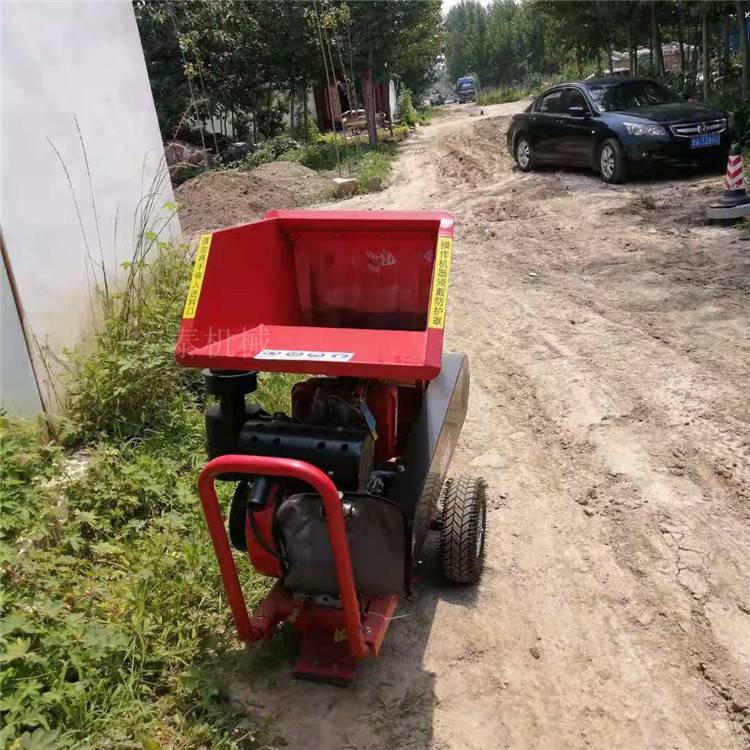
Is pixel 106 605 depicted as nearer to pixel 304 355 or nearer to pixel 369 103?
pixel 304 355

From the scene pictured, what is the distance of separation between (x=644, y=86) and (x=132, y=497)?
11319mm

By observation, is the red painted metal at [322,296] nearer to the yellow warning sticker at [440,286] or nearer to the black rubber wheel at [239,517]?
the yellow warning sticker at [440,286]


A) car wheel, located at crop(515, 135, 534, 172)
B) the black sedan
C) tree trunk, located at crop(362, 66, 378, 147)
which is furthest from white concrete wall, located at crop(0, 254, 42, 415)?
tree trunk, located at crop(362, 66, 378, 147)

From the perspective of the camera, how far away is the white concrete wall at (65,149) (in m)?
4.36

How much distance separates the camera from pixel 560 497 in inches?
158

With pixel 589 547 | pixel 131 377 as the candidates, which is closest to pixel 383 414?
pixel 589 547

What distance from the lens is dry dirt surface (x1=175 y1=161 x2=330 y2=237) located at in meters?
13.4

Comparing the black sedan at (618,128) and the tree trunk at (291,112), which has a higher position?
the tree trunk at (291,112)

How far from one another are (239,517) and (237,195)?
40.9 feet

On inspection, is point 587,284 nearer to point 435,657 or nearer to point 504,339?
point 504,339

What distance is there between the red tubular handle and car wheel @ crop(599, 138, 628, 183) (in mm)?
9788

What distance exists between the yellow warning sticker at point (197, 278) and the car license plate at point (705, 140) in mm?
9490

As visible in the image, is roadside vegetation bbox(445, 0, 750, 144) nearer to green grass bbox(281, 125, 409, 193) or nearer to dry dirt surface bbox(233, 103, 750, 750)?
green grass bbox(281, 125, 409, 193)

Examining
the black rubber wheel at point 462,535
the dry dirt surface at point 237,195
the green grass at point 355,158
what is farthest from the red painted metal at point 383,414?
the green grass at point 355,158
